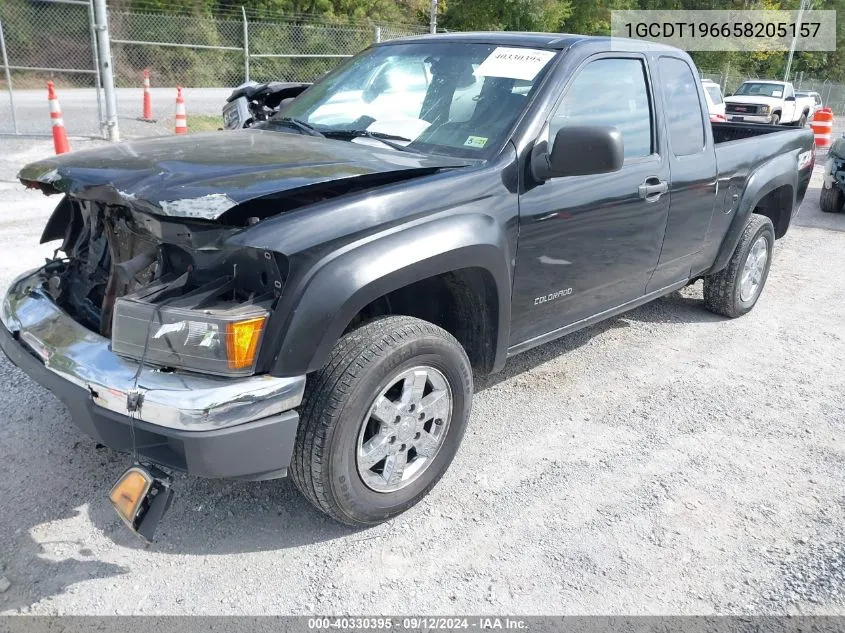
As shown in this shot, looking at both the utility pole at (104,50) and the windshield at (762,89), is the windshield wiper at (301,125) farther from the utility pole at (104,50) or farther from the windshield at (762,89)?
the windshield at (762,89)

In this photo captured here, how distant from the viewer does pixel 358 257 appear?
2488mm

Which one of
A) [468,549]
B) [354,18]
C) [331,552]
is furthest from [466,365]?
[354,18]

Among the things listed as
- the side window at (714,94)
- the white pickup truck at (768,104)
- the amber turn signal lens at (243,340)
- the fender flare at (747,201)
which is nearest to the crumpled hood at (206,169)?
the amber turn signal lens at (243,340)

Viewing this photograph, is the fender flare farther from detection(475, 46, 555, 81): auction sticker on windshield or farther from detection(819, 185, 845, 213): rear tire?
detection(819, 185, 845, 213): rear tire

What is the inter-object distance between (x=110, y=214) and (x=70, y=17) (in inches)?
928

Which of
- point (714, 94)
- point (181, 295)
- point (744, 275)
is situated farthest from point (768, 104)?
point (181, 295)

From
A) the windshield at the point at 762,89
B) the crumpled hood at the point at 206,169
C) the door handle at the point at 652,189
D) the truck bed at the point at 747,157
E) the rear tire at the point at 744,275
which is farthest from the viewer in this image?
the windshield at the point at 762,89

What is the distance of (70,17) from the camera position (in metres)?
22.4

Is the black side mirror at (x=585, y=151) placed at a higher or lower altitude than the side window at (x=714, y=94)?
lower

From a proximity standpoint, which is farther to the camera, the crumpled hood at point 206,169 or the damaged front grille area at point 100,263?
the damaged front grille area at point 100,263

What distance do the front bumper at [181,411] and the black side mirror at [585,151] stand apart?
4.69ft

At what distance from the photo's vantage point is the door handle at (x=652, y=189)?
373 cm

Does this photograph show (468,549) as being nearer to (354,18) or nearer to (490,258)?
(490,258)

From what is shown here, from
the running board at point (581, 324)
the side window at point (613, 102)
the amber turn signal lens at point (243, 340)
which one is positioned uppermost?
the side window at point (613, 102)
